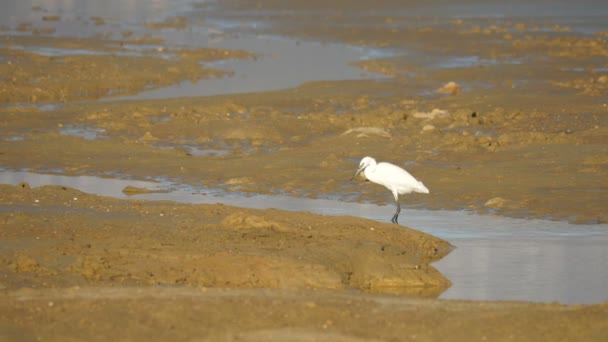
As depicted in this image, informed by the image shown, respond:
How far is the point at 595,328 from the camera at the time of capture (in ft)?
26.3

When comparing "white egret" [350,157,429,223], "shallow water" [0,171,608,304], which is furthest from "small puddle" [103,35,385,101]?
"white egret" [350,157,429,223]

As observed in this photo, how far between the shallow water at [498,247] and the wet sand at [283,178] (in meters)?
0.31

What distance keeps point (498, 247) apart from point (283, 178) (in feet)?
14.9

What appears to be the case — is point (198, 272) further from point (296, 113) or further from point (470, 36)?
point (470, 36)

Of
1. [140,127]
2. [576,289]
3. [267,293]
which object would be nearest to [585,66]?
[140,127]

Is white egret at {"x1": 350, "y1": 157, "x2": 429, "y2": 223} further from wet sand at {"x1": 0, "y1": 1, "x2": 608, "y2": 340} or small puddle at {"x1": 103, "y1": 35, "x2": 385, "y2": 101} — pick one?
small puddle at {"x1": 103, "y1": 35, "x2": 385, "y2": 101}

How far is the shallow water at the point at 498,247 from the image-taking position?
10086 mm

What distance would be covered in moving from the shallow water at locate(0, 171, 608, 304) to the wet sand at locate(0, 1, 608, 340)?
311mm

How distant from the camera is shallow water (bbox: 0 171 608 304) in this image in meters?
10.1

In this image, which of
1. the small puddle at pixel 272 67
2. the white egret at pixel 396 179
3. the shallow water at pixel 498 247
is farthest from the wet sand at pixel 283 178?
the white egret at pixel 396 179

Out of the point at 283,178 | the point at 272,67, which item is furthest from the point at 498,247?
the point at 272,67

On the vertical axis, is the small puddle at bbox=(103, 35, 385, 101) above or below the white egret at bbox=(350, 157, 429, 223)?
above

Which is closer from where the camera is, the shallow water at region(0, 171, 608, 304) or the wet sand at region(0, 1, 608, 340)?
the wet sand at region(0, 1, 608, 340)

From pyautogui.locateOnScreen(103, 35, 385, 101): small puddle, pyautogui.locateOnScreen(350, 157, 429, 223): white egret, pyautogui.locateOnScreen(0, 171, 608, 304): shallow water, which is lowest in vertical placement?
pyautogui.locateOnScreen(0, 171, 608, 304): shallow water
